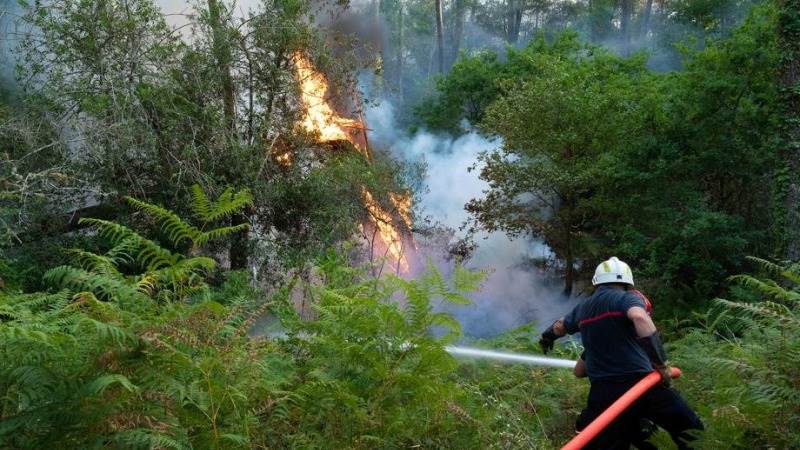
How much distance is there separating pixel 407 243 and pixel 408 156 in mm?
11596

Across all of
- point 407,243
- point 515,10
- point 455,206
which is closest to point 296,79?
point 407,243

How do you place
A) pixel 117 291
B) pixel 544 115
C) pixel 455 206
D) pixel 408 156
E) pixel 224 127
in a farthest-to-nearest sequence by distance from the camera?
Answer: pixel 408 156 < pixel 455 206 < pixel 544 115 < pixel 224 127 < pixel 117 291

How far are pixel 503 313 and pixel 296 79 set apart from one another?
35.5ft

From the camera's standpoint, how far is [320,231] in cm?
1426

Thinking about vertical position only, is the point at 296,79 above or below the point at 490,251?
above

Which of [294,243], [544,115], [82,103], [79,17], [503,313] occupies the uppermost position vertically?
[79,17]

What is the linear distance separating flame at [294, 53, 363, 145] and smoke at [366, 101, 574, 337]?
1948mm

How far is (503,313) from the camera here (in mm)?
21906

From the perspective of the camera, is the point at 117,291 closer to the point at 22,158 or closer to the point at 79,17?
the point at 22,158

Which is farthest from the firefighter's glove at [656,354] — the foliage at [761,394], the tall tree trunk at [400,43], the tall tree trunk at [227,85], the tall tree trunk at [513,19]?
the tall tree trunk at [513,19]

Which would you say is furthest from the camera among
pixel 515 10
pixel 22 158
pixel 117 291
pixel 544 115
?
pixel 515 10

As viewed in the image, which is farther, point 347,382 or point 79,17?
point 79,17

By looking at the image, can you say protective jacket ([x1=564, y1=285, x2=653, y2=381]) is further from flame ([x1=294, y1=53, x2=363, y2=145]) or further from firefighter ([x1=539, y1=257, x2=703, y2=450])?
flame ([x1=294, y1=53, x2=363, y2=145])

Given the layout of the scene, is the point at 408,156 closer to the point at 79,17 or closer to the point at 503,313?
the point at 503,313
